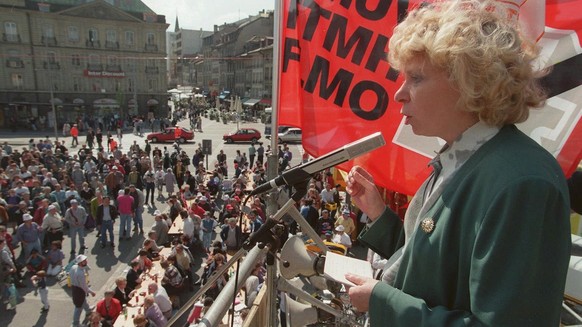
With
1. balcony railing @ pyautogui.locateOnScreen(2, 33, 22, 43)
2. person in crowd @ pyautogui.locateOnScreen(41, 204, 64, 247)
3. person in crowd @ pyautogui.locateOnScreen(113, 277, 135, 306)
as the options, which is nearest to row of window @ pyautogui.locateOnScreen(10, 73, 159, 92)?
balcony railing @ pyautogui.locateOnScreen(2, 33, 22, 43)

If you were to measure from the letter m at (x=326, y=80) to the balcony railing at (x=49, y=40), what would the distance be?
167ft

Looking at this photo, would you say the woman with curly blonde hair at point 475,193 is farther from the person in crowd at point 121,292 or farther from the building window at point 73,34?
the building window at point 73,34

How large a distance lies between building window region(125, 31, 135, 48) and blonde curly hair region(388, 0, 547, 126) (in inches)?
2103

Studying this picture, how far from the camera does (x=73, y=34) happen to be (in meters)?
46.5

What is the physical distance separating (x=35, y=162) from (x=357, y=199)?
60.8 feet

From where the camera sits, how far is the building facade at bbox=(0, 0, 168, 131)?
43.5m

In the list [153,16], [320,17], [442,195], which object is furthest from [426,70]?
[153,16]

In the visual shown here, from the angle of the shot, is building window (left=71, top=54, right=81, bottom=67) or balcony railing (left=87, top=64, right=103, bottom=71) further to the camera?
balcony railing (left=87, top=64, right=103, bottom=71)

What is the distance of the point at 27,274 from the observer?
10.1m

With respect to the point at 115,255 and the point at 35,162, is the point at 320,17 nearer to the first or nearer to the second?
the point at 115,255

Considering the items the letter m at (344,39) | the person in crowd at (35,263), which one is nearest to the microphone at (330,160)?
the letter m at (344,39)

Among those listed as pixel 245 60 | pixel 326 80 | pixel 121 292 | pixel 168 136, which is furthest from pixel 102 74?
pixel 326 80

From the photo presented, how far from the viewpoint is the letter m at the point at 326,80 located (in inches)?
138

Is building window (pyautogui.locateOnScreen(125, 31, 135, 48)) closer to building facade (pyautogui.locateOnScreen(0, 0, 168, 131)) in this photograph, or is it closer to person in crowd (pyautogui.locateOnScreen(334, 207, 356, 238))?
building facade (pyautogui.locateOnScreen(0, 0, 168, 131))
